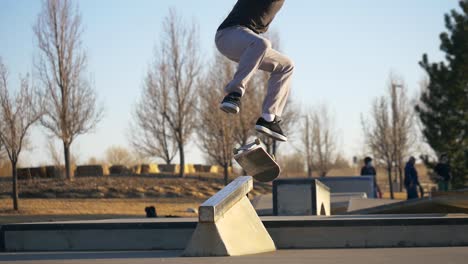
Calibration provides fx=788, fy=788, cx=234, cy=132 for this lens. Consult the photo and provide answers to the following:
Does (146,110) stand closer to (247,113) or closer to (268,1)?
(247,113)

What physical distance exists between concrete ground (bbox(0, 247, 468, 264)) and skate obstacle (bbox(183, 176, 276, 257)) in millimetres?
220

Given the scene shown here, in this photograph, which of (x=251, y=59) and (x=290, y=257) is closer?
(x=290, y=257)

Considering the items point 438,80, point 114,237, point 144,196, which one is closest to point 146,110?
point 144,196

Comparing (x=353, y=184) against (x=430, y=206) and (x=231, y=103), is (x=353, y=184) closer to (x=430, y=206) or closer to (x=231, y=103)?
(x=430, y=206)

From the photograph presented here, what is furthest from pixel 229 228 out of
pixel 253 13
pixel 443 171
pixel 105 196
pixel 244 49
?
pixel 105 196

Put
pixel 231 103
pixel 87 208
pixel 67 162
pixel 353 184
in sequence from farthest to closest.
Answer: pixel 67 162
pixel 353 184
pixel 87 208
pixel 231 103

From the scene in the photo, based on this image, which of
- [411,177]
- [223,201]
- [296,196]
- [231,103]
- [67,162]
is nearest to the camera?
[223,201]

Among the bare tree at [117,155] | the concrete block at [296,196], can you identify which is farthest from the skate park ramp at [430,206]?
the bare tree at [117,155]

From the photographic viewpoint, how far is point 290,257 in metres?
6.61

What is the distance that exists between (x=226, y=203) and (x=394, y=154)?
41855mm

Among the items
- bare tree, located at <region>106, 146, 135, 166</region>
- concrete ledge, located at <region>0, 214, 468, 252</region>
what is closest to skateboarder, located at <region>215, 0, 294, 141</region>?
concrete ledge, located at <region>0, 214, 468, 252</region>

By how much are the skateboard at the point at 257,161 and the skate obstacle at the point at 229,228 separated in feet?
0.56

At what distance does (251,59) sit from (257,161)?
1272 mm

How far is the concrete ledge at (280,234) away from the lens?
7.94 meters
